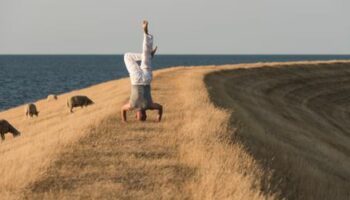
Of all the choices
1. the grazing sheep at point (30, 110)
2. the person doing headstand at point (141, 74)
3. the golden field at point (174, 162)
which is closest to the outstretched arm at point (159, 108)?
the person doing headstand at point (141, 74)

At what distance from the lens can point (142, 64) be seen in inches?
784

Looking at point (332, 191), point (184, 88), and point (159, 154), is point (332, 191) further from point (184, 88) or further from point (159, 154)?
point (184, 88)

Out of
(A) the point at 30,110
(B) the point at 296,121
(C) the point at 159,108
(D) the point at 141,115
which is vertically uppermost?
(C) the point at 159,108

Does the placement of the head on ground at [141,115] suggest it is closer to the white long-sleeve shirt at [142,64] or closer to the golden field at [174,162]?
the golden field at [174,162]

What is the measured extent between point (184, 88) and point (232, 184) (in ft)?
61.6

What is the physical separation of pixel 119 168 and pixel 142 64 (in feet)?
17.7

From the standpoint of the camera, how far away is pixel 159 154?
16.8 metres

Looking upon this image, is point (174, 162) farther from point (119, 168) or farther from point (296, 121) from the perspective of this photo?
point (296, 121)

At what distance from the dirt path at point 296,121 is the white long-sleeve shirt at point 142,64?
3.81m

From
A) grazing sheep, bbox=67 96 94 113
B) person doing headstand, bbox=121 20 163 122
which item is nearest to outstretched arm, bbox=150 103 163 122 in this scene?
person doing headstand, bbox=121 20 163 122

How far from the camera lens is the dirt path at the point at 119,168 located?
553 inches

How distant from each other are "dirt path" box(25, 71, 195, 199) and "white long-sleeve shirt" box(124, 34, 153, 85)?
5.56 feet
